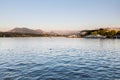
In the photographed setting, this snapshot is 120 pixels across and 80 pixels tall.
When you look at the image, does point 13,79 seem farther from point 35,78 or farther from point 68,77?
point 68,77

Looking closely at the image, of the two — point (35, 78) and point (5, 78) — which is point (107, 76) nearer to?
point (35, 78)

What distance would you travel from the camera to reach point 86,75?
74.0 feet

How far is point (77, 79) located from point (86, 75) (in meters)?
2.33

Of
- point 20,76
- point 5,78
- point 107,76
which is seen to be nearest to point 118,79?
point 107,76

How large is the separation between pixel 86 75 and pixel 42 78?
564 centimetres

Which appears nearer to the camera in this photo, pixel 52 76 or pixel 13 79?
pixel 13 79

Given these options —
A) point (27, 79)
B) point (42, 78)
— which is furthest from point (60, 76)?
point (27, 79)

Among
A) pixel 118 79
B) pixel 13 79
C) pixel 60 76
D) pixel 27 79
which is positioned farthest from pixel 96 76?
pixel 13 79

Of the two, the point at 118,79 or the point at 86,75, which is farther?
the point at 86,75

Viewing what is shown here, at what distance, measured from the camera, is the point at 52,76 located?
22.1 meters

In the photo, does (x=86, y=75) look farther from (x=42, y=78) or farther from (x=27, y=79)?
(x=27, y=79)

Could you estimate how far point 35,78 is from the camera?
21.1 meters

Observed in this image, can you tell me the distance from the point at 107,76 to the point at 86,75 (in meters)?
2.58

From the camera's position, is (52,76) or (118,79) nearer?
(118,79)
